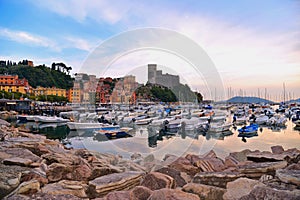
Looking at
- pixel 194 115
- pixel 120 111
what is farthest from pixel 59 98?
pixel 194 115

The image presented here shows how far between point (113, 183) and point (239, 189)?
1.85 m

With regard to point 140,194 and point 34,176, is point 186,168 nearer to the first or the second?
point 140,194

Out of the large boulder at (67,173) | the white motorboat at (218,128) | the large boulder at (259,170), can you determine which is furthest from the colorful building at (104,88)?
the white motorboat at (218,128)

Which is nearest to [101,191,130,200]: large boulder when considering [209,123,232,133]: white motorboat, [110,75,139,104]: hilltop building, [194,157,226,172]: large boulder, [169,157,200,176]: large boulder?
[169,157,200,176]: large boulder

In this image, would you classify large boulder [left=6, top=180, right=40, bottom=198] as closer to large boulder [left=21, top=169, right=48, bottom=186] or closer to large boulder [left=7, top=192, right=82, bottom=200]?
large boulder [left=7, top=192, right=82, bottom=200]

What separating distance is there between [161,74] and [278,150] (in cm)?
466

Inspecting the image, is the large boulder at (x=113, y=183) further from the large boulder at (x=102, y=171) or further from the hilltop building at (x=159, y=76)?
the hilltop building at (x=159, y=76)

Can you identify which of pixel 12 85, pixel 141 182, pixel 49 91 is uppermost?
pixel 12 85

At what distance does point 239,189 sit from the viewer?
11.9 feet

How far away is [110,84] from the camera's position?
12.3 metres

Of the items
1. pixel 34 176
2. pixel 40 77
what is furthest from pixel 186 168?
pixel 40 77

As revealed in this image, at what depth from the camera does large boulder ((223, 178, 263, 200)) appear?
3.47m

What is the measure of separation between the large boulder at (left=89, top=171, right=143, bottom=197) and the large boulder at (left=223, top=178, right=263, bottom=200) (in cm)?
148

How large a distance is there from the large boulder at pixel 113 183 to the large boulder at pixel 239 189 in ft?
4.87
